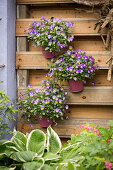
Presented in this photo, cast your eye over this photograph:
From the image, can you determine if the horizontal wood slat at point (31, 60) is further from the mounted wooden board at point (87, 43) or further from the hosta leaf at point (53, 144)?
the hosta leaf at point (53, 144)

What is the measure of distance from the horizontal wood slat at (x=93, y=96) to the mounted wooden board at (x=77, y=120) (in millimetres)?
135

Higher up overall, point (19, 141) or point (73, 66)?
point (73, 66)

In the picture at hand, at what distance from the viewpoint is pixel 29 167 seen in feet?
5.38

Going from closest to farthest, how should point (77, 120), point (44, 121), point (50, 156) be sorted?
point (50, 156) → point (44, 121) → point (77, 120)

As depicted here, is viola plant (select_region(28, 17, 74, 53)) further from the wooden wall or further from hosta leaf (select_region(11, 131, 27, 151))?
hosta leaf (select_region(11, 131, 27, 151))

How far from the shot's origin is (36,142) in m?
1.95

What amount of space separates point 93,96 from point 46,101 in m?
0.52

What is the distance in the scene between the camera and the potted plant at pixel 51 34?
2.29 meters

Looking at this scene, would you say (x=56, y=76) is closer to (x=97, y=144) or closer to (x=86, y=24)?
(x=86, y=24)

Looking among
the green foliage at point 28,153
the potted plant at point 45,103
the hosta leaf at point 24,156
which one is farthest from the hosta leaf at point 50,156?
the potted plant at point 45,103

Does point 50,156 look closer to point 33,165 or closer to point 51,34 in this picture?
point 33,165

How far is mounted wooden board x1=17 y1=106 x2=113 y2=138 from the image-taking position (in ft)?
8.11

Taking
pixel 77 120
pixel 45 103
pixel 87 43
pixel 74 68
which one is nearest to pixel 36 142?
pixel 45 103

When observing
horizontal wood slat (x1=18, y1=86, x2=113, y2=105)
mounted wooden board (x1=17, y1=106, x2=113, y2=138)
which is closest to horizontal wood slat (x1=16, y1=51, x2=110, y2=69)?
horizontal wood slat (x1=18, y1=86, x2=113, y2=105)
